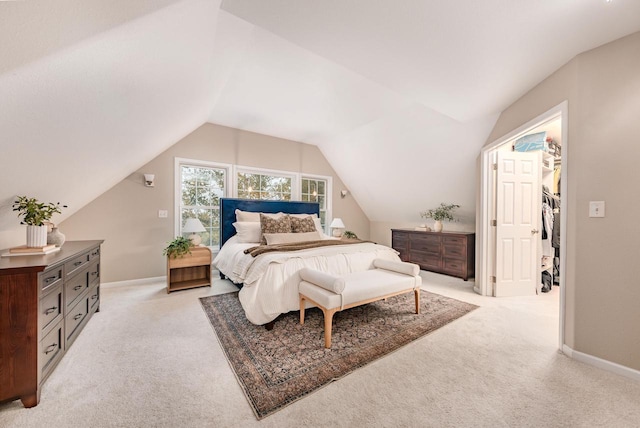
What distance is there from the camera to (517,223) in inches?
134

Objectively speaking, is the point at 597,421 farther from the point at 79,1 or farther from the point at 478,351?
the point at 79,1

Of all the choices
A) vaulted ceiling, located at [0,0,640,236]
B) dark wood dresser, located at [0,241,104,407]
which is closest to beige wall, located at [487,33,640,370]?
vaulted ceiling, located at [0,0,640,236]

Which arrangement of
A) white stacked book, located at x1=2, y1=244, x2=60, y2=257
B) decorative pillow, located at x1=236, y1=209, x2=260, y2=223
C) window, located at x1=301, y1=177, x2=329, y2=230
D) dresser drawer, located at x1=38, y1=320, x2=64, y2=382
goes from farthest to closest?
window, located at x1=301, y1=177, x2=329, y2=230 < decorative pillow, located at x1=236, y1=209, x2=260, y2=223 < white stacked book, located at x1=2, y1=244, x2=60, y2=257 < dresser drawer, located at x1=38, y1=320, x2=64, y2=382

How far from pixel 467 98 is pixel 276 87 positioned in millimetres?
2171

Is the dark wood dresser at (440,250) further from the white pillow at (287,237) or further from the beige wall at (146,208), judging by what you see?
the beige wall at (146,208)

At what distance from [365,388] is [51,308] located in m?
2.13

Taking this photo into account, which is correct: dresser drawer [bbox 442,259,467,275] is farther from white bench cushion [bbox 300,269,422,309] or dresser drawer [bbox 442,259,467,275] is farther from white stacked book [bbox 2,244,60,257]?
white stacked book [bbox 2,244,60,257]

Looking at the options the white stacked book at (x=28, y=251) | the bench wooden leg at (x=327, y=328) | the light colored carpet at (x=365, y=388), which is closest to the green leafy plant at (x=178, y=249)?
the light colored carpet at (x=365, y=388)

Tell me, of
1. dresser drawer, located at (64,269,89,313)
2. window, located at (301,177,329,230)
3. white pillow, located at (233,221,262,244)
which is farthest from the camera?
window, located at (301,177,329,230)

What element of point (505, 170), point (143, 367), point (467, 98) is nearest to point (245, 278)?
point (143, 367)

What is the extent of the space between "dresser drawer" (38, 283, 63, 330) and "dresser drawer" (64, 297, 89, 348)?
0.19 meters

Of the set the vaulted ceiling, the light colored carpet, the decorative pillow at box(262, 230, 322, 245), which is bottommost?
the light colored carpet

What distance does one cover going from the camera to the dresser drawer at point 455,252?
4184 mm

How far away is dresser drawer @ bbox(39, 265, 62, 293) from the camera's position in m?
1.50
